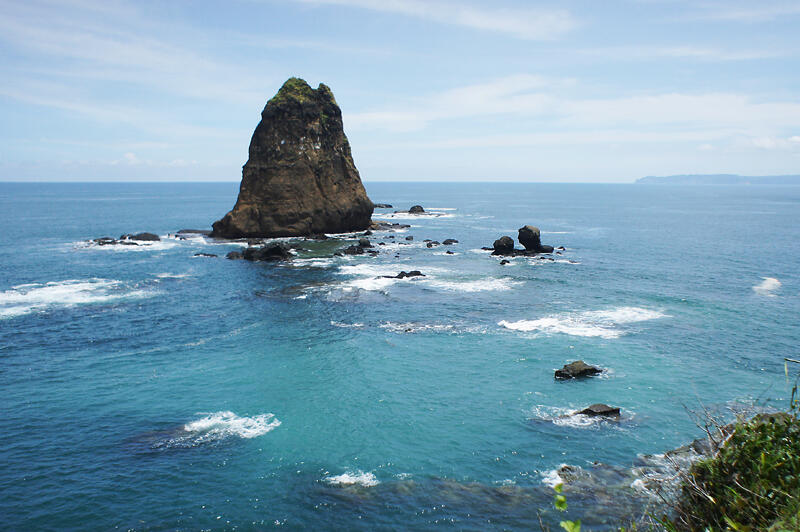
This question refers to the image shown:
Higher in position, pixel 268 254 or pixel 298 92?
pixel 298 92

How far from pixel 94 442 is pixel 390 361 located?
16.9 meters

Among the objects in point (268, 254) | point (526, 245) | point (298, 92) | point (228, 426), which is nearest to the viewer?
point (228, 426)

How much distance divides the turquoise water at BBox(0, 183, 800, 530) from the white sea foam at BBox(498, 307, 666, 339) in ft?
0.86

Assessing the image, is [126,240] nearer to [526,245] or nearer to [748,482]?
[526,245]

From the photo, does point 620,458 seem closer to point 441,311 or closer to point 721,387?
point 721,387

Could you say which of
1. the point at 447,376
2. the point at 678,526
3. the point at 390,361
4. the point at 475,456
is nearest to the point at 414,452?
the point at 475,456

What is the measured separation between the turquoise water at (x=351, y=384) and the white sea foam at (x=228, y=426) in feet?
0.41

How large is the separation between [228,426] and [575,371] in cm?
1968

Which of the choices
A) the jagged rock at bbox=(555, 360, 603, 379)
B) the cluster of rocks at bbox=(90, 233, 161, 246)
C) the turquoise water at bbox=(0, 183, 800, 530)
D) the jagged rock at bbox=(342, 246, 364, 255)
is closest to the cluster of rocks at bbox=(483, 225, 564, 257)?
the turquoise water at bbox=(0, 183, 800, 530)

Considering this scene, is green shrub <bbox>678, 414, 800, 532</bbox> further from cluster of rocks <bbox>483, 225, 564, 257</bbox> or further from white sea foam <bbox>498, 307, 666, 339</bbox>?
cluster of rocks <bbox>483, 225, 564, 257</bbox>

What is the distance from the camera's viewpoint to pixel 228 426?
2481 centimetres

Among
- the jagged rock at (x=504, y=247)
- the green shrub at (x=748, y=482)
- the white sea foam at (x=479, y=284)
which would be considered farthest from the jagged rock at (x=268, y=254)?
the green shrub at (x=748, y=482)

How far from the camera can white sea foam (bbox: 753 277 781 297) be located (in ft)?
159

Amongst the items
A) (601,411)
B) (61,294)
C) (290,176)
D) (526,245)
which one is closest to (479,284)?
(526,245)
